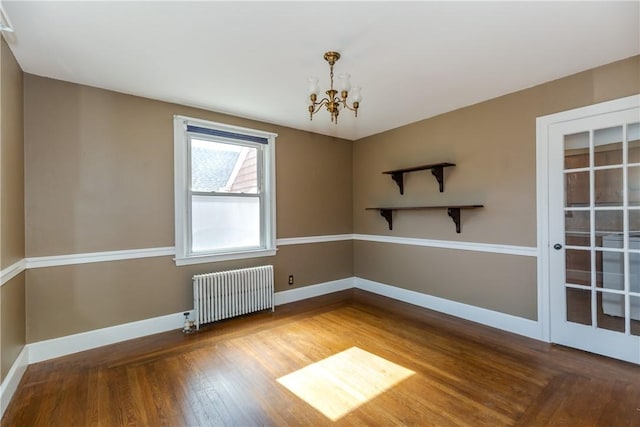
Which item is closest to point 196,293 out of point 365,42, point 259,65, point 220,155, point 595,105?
point 220,155

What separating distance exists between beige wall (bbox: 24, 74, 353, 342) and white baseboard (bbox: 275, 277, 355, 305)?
0.78 meters

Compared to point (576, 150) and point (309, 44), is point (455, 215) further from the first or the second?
point (309, 44)

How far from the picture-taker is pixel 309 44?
2135 millimetres

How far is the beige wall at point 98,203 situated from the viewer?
255 cm

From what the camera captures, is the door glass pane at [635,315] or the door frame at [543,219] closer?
the door glass pane at [635,315]

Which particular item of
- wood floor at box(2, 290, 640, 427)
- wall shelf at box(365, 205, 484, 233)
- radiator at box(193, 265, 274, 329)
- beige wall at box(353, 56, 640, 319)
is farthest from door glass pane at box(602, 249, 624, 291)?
radiator at box(193, 265, 274, 329)

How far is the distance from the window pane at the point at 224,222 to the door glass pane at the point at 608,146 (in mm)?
3485

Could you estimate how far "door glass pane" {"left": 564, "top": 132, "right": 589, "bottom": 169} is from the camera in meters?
2.60

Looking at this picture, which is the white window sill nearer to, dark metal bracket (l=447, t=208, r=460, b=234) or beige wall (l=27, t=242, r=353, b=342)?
beige wall (l=27, t=242, r=353, b=342)

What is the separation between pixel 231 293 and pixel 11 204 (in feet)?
6.62

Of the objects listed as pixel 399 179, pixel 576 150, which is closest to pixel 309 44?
pixel 399 179

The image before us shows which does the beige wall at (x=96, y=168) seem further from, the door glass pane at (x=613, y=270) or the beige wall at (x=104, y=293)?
the door glass pane at (x=613, y=270)

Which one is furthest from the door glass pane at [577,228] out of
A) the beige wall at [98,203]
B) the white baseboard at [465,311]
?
the beige wall at [98,203]

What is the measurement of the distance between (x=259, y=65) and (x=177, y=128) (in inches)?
52.8
